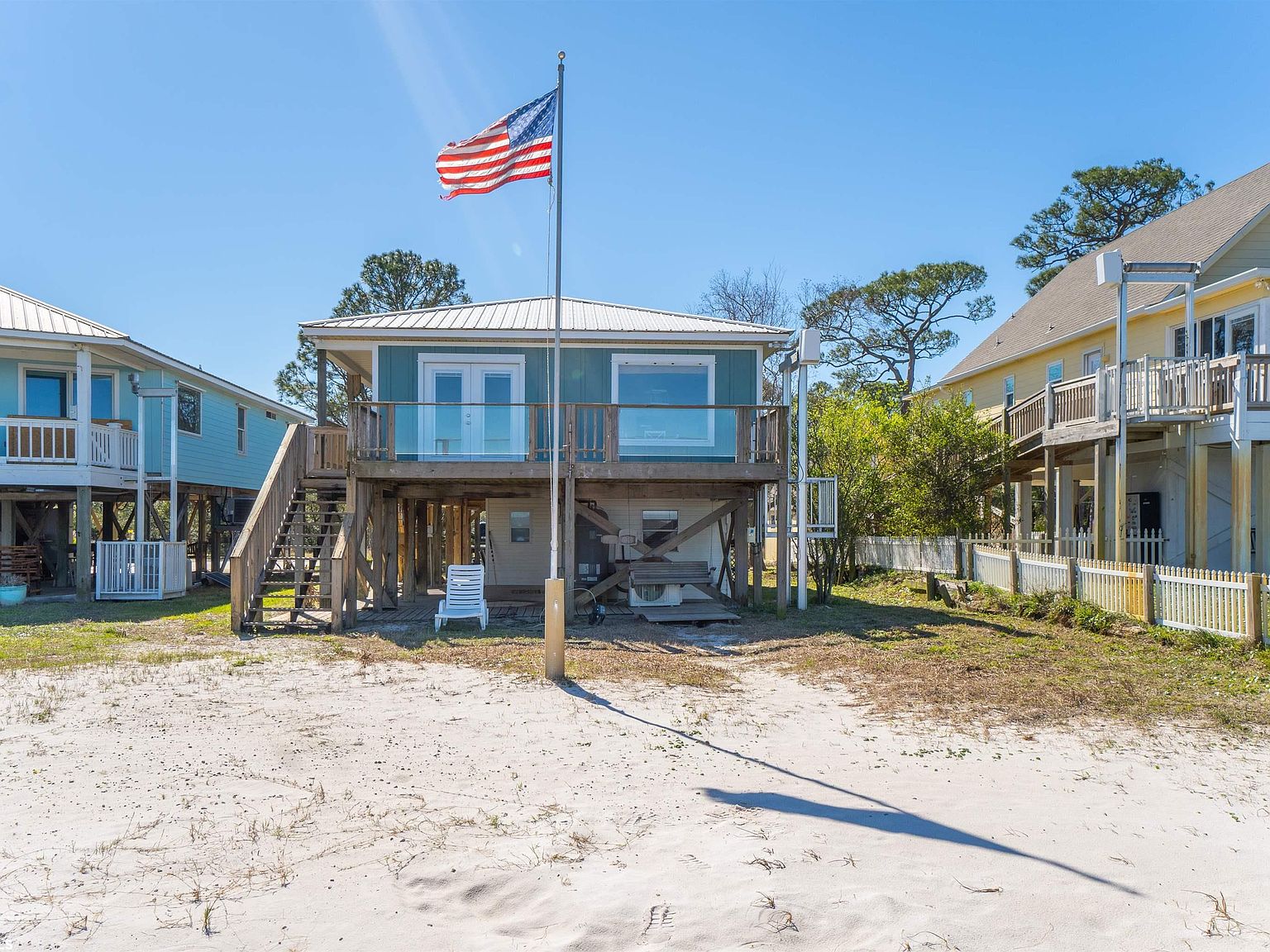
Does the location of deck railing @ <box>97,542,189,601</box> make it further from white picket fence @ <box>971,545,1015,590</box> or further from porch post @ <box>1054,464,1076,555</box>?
porch post @ <box>1054,464,1076,555</box>

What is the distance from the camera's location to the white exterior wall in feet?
55.6

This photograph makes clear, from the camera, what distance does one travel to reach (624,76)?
11242 mm

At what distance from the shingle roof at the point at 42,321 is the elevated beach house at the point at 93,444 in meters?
0.03

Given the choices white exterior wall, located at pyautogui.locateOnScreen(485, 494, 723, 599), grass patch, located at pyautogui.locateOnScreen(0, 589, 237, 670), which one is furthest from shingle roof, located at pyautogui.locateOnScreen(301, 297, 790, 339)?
grass patch, located at pyautogui.locateOnScreen(0, 589, 237, 670)

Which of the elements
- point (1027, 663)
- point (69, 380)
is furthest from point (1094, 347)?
point (69, 380)

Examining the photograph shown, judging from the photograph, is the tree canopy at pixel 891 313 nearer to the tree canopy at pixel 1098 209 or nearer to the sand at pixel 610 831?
the tree canopy at pixel 1098 209

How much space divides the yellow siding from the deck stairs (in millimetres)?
16293

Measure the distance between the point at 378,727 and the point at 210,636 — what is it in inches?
259

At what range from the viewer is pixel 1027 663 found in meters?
9.95

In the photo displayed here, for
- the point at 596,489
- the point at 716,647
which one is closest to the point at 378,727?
the point at 716,647

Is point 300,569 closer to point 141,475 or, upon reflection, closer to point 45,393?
point 141,475

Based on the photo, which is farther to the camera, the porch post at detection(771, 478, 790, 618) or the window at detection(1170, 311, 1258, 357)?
the window at detection(1170, 311, 1258, 357)

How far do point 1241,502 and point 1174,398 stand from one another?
2.14 meters

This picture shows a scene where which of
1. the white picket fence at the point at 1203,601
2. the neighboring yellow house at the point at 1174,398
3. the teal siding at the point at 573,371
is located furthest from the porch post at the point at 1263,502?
the teal siding at the point at 573,371
